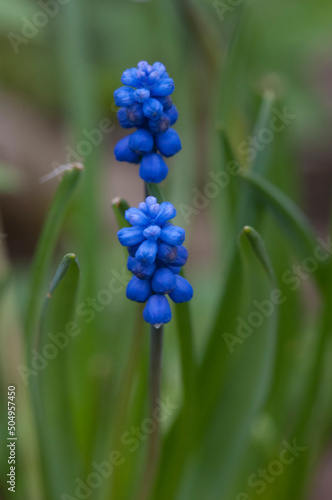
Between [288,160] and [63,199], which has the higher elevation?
[288,160]

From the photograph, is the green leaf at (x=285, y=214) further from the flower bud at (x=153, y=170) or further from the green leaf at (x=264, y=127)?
the flower bud at (x=153, y=170)

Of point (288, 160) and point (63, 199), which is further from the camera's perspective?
point (288, 160)

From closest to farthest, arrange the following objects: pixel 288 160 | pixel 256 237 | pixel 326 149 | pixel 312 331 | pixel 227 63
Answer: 1. pixel 256 237
2. pixel 227 63
3. pixel 288 160
4. pixel 312 331
5. pixel 326 149

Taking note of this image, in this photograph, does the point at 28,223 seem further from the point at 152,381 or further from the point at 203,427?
the point at 152,381

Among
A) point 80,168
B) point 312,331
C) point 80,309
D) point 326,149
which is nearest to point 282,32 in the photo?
point 326,149

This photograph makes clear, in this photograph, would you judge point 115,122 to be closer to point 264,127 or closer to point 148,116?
point 264,127
